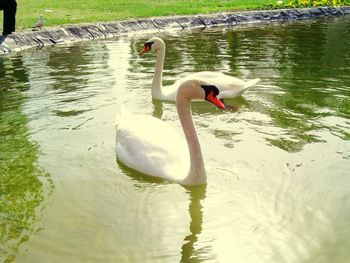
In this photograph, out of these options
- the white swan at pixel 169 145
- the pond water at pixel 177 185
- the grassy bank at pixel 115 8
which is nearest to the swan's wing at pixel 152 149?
the white swan at pixel 169 145

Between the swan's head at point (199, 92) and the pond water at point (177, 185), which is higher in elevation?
the swan's head at point (199, 92)

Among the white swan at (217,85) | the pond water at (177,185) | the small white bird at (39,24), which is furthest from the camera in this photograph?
the small white bird at (39,24)

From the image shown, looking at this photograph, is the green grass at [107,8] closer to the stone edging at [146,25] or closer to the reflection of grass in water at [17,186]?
the stone edging at [146,25]

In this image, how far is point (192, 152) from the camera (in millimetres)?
5906

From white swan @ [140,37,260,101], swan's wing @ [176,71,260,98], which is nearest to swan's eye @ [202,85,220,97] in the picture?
white swan @ [140,37,260,101]

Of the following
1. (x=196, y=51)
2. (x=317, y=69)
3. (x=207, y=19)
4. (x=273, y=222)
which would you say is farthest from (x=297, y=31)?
(x=273, y=222)

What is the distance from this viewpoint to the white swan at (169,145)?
592cm

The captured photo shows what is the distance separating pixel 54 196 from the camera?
19.8ft

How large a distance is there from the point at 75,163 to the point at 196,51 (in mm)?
9592

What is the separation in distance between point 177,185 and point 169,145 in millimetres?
652

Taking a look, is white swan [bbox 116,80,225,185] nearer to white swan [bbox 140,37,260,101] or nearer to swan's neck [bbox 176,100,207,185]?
swan's neck [bbox 176,100,207,185]

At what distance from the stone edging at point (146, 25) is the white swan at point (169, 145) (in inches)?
469

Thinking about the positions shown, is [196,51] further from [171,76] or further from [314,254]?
[314,254]

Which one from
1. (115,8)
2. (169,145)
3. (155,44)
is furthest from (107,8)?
(169,145)
